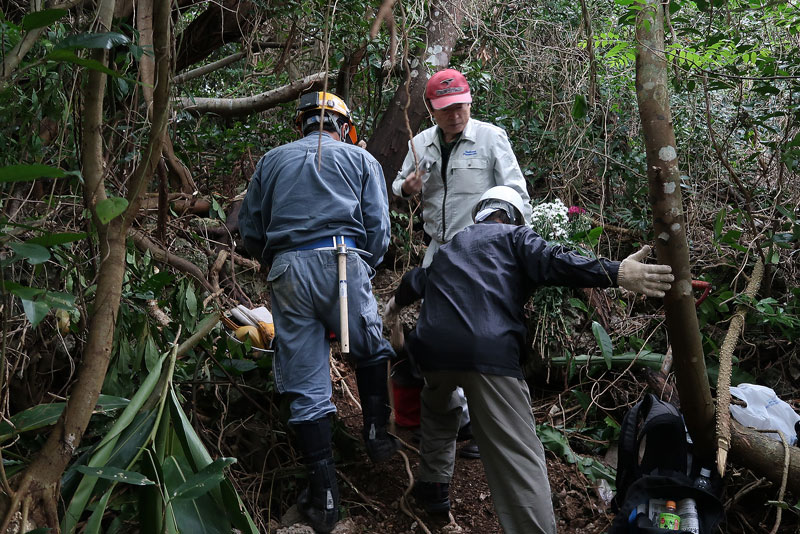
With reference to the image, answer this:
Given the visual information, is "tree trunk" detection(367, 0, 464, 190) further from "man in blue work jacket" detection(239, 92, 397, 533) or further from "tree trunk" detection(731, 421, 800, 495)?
"tree trunk" detection(731, 421, 800, 495)

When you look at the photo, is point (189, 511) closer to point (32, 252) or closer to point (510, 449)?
point (32, 252)

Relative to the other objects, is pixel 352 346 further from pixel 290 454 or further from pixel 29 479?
pixel 29 479

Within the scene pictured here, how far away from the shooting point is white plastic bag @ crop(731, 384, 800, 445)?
339cm

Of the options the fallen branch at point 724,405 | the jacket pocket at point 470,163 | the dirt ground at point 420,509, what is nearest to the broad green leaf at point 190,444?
the dirt ground at point 420,509

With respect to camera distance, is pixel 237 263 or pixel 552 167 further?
pixel 552 167

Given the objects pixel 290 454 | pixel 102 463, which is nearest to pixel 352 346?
pixel 290 454

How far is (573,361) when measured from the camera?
4551 mm

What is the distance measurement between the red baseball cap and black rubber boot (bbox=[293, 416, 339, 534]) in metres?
1.91

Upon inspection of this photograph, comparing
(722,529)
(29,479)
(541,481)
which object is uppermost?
(29,479)

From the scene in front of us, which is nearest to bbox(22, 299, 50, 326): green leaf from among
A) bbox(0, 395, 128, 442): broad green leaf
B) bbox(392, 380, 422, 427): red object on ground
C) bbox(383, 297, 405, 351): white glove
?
bbox(0, 395, 128, 442): broad green leaf

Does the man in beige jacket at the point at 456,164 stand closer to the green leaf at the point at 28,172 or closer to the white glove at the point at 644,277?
the white glove at the point at 644,277

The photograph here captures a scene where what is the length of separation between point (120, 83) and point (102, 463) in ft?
5.33

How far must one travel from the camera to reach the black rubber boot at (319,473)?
337cm

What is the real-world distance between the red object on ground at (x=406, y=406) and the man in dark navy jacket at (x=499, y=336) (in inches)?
35.1
